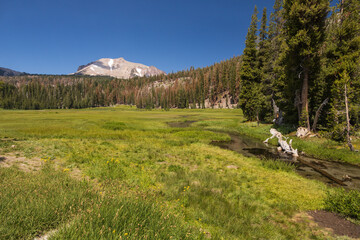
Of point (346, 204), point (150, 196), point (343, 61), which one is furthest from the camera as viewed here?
point (343, 61)

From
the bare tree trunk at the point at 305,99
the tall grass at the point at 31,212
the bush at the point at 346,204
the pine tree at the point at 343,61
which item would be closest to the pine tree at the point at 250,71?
the bare tree trunk at the point at 305,99

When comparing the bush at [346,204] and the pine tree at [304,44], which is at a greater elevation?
the pine tree at [304,44]

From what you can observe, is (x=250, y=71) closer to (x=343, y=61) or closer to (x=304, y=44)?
(x=304, y=44)

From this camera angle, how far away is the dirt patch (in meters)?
6.24

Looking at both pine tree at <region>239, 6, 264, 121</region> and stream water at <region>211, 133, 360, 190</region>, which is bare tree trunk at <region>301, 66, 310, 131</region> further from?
pine tree at <region>239, 6, 264, 121</region>

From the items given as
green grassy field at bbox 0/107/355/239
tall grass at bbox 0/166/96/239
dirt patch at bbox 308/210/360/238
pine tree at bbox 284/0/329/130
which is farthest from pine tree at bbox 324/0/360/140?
tall grass at bbox 0/166/96/239

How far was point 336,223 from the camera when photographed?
6871 mm

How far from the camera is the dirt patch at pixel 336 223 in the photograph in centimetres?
624

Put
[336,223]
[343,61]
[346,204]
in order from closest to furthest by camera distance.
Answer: [336,223] → [346,204] → [343,61]

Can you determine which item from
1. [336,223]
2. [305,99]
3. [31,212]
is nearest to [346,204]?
[336,223]

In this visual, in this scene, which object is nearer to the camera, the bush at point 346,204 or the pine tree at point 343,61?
the bush at point 346,204

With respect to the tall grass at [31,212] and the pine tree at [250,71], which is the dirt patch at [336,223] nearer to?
the tall grass at [31,212]

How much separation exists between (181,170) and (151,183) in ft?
9.68

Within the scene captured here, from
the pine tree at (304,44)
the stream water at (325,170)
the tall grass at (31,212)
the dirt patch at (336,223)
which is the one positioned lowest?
the stream water at (325,170)
